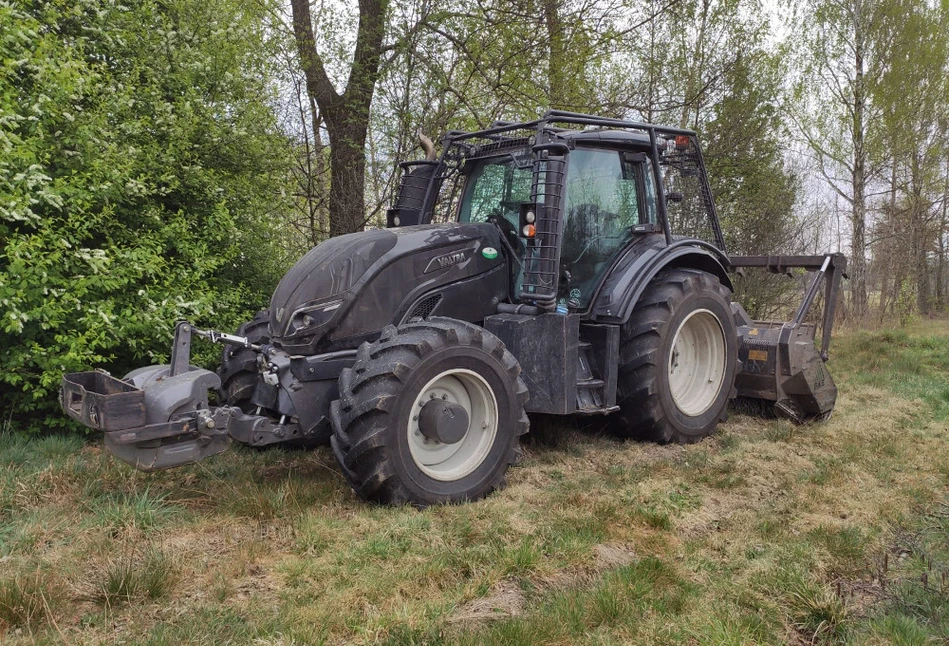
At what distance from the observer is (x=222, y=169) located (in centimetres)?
678

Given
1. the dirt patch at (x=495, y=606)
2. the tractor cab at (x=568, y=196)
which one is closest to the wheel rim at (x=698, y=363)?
the tractor cab at (x=568, y=196)

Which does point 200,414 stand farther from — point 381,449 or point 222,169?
point 222,169

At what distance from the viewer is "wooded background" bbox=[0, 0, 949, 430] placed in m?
5.14

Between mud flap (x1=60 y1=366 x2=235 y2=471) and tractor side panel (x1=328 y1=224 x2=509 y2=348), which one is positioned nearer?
mud flap (x1=60 y1=366 x2=235 y2=471)

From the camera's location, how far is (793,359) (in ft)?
19.7

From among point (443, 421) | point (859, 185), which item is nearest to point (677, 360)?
point (443, 421)

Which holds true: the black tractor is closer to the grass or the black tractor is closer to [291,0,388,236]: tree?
the grass

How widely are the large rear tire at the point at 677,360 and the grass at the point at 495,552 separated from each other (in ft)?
1.15

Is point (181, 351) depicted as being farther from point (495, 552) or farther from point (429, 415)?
point (495, 552)

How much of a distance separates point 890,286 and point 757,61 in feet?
21.6

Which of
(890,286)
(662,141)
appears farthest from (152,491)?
(890,286)

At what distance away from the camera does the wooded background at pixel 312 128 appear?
16.9 ft

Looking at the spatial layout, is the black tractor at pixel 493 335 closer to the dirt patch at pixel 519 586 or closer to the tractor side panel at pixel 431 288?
the tractor side panel at pixel 431 288

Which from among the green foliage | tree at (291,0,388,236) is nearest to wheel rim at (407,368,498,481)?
the green foliage
